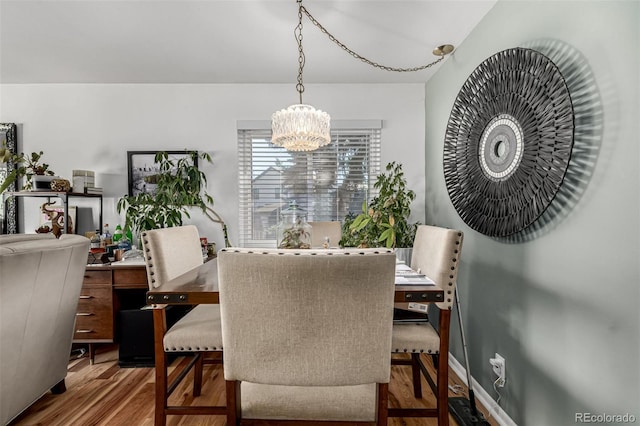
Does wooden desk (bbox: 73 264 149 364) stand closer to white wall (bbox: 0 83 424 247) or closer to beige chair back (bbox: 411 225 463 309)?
white wall (bbox: 0 83 424 247)

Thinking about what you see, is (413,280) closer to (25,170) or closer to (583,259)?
(583,259)

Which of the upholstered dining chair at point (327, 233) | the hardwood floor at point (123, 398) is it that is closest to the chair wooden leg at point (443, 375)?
the hardwood floor at point (123, 398)

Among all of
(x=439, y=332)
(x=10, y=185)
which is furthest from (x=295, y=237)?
(x=10, y=185)

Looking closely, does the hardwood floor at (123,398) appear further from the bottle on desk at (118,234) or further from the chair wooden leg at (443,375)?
the bottle on desk at (118,234)

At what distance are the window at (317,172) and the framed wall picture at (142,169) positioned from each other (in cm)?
62

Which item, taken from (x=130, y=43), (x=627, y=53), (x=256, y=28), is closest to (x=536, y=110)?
(x=627, y=53)

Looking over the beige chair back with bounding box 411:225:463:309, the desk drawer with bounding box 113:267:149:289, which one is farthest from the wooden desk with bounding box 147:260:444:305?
the desk drawer with bounding box 113:267:149:289

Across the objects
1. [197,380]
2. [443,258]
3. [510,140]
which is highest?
[510,140]

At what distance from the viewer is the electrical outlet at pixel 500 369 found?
1.69m

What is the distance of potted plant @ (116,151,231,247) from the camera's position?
2.67 metres

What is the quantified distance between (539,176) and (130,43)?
2.79m

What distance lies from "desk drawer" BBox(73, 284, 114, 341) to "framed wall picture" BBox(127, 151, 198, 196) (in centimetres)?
104

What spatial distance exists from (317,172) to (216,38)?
1.39 metres

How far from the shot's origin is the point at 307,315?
3.13 feet
